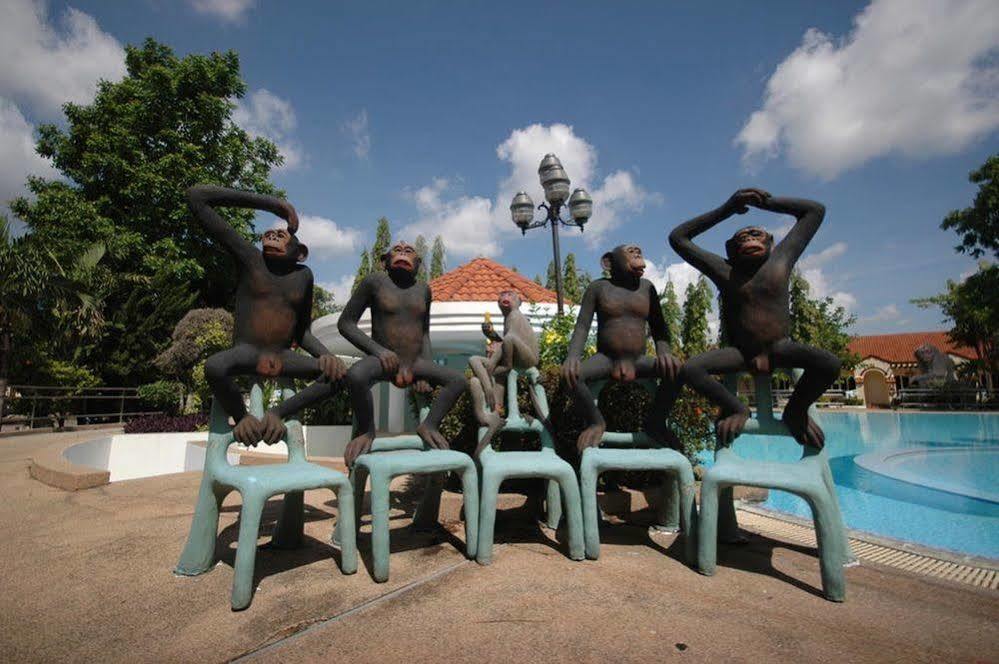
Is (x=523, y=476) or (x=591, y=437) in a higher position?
(x=591, y=437)

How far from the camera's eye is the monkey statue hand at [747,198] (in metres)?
3.15

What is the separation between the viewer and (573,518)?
3.04 meters

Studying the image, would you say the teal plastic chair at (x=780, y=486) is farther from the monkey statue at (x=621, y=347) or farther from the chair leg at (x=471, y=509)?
the chair leg at (x=471, y=509)

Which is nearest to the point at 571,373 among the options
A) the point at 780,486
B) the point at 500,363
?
the point at 500,363

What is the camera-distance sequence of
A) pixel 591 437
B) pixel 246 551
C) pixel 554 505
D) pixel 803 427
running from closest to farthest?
1. pixel 246 551
2. pixel 803 427
3. pixel 591 437
4. pixel 554 505

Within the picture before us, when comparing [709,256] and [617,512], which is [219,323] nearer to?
[617,512]

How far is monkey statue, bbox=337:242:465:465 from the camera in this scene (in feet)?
10.7

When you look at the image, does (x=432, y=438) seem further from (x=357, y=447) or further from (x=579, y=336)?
(x=579, y=336)

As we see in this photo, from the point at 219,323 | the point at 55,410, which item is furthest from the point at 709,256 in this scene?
the point at 55,410

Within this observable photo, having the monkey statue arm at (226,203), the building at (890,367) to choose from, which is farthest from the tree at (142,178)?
the building at (890,367)

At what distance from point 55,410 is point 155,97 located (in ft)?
36.6

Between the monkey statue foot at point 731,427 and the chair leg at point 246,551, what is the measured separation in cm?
265

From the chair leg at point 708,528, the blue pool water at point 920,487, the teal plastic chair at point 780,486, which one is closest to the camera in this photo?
the teal plastic chair at point 780,486

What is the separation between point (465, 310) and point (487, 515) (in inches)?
220
